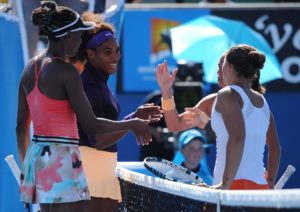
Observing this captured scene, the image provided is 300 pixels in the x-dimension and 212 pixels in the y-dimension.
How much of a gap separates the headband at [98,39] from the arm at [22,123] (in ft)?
2.03

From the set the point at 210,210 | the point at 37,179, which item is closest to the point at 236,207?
the point at 210,210

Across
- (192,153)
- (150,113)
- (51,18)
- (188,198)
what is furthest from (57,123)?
(192,153)

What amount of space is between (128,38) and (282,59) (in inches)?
70.8

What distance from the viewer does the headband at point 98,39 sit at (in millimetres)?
5387

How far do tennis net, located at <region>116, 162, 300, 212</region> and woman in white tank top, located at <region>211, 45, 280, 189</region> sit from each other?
0.28 metres

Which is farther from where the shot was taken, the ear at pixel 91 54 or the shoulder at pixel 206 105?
the shoulder at pixel 206 105

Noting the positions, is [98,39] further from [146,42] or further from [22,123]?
[146,42]

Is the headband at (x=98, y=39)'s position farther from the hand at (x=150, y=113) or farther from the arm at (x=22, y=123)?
the arm at (x=22, y=123)

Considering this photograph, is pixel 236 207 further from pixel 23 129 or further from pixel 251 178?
pixel 23 129

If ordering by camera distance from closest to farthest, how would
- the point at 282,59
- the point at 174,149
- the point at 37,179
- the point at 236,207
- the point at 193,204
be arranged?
the point at 236,207 → the point at 193,204 → the point at 37,179 → the point at 174,149 → the point at 282,59

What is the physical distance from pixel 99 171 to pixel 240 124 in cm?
103

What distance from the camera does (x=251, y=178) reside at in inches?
187

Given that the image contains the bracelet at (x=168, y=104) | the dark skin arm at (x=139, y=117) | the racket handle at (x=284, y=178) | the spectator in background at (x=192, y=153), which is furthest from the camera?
the spectator in background at (x=192, y=153)

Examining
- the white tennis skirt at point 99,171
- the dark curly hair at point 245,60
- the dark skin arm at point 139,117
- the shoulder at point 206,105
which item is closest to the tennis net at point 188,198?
the white tennis skirt at point 99,171
